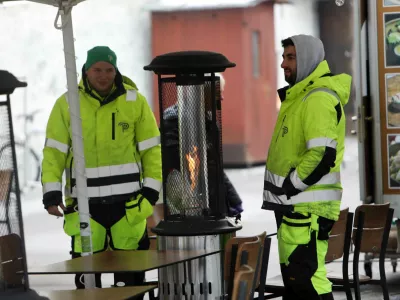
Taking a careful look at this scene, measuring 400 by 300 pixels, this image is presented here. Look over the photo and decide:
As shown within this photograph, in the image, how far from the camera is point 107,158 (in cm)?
708

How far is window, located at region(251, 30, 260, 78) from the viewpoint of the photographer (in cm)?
2317

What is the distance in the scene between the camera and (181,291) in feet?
22.0

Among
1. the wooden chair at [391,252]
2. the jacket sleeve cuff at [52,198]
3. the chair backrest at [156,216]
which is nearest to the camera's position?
the jacket sleeve cuff at [52,198]

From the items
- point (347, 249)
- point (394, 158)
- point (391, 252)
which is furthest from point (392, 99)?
point (347, 249)

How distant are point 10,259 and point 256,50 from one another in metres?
18.9

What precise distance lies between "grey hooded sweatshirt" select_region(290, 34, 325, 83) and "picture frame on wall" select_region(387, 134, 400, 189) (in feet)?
7.54

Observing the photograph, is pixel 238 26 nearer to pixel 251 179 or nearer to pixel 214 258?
pixel 251 179

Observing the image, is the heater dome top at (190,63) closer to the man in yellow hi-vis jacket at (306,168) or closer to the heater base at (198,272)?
the man in yellow hi-vis jacket at (306,168)

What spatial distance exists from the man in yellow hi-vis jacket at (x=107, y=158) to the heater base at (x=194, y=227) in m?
0.33

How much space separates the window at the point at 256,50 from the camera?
23172mm

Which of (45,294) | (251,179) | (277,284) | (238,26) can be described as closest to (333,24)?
(238,26)

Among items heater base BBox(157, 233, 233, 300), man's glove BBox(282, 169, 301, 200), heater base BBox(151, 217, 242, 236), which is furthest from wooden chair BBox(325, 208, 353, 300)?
heater base BBox(157, 233, 233, 300)

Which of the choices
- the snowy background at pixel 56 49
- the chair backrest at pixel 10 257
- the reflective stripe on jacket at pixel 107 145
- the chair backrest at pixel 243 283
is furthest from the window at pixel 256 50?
the chair backrest at pixel 10 257

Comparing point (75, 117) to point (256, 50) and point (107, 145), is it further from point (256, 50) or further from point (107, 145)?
point (256, 50)
